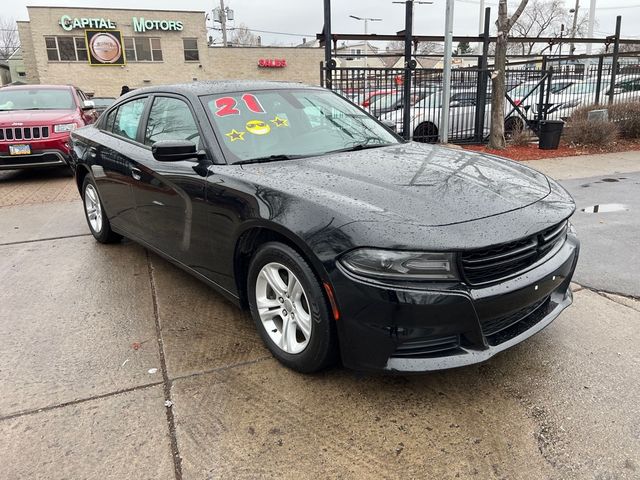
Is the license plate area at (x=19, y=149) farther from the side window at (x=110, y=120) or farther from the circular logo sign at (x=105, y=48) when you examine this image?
the circular logo sign at (x=105, y=48)

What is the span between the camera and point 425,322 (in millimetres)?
2219

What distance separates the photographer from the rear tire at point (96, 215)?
4.97 meters

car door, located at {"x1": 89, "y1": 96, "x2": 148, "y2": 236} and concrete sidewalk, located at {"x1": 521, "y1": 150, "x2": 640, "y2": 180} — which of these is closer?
car door, located at {"x1": 89, "y1": 96, "x2": 148, "y2": 236}

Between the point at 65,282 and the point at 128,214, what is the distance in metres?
0.76

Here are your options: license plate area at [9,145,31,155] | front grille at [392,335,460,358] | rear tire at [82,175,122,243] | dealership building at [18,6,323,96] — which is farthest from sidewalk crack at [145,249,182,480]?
dealership building at [18,6,323,96]

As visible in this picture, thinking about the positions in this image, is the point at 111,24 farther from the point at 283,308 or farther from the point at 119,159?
the point at 283,308

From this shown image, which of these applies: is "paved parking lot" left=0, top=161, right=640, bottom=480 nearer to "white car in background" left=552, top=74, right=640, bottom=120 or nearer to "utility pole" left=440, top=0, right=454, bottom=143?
"utility pole" left=440, top=0, right=454, bottom=143

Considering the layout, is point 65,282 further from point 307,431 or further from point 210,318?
point 307,431

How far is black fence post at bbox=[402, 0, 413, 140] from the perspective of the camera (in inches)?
430

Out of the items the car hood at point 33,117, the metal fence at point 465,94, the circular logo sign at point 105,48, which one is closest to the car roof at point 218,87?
the car hood at point 33,117

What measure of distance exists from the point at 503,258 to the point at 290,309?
1113 mm

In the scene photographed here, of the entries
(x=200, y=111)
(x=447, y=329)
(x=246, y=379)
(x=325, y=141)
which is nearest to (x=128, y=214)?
(x=200, y=111)

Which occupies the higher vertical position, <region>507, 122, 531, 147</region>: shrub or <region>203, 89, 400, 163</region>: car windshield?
<region>203, 89, 400, 163</region>: car windshield

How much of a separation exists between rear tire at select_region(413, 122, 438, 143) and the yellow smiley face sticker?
361 inches
